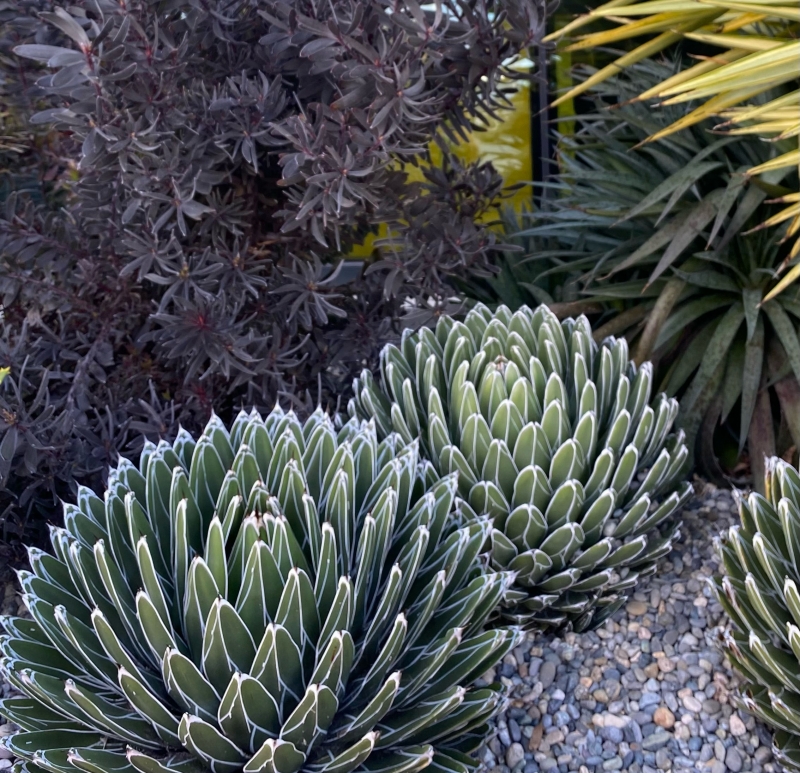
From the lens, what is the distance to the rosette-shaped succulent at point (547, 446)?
192 cm

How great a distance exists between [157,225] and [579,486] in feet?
3.69

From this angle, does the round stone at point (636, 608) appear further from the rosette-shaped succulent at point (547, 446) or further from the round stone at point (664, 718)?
the round stone at point (664, 718)

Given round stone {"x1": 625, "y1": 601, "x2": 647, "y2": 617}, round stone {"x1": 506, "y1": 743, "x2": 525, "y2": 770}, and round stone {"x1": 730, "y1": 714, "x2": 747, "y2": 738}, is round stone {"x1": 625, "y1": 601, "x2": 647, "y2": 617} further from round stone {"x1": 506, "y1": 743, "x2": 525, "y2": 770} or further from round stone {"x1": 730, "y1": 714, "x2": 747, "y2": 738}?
round stone {"x1": 506, "y1": 743, "x2": 525, "y2": 770}

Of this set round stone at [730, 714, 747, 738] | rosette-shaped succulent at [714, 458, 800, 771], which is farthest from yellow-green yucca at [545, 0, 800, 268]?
round stone at [730, 714, 747, 738]

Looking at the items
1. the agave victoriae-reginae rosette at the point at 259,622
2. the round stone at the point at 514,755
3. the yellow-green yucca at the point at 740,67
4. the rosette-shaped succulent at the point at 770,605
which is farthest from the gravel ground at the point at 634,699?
the yellow-green yucca at the point at 740,67

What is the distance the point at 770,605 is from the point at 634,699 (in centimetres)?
44

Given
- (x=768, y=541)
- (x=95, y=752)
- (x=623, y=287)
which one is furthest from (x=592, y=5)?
(x=95, y=752)

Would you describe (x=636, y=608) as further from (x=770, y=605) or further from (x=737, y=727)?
(x=770, y=605)

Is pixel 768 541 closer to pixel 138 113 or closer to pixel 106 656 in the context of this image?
pixel 106 656

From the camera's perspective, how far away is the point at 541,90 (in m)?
4.07

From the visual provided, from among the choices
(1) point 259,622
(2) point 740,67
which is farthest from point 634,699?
(2) point 740,67

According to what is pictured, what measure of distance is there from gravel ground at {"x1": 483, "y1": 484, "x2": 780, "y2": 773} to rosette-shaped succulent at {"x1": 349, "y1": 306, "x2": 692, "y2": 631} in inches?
3.7

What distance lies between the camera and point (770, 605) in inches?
64.6

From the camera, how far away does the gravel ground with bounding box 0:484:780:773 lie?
1792 millimetres
